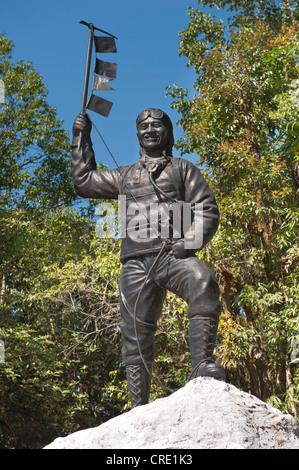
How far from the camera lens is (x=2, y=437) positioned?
14633 millimetres

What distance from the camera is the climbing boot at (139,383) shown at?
3701mm

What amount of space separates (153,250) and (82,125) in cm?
114

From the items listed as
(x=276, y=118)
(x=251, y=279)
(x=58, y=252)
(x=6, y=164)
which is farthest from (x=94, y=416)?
(x=276, y=118)

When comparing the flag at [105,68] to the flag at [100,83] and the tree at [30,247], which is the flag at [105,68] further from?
the tree at [30,247]

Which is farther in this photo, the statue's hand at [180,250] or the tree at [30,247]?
the tree at [30,247]

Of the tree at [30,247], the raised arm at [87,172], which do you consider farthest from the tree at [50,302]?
the raised arm at [87,172]

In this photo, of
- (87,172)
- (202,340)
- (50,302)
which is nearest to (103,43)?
(87,172)

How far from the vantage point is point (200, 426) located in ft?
8.64

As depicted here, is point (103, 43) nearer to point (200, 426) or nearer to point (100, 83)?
point (100, 83)

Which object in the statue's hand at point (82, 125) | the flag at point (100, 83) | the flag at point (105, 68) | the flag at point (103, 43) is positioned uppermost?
the flag at point (103, 43)

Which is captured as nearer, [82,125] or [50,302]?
[82,125]

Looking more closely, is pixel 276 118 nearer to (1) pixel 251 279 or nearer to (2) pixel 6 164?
(1) pixel 251 279

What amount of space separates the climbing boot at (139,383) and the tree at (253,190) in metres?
5.53

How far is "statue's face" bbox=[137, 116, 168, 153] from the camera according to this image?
4.11 m
